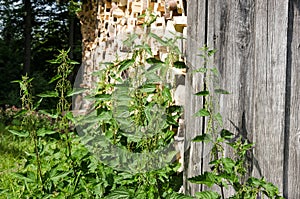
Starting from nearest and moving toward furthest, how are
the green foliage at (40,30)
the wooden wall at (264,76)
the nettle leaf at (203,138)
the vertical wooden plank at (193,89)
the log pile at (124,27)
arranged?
1. the nettle leaf at (203,138)
2. the wooden wall at (264,76)
3. the vertical wooden plank at (193,89)
4. the log pile at (124,27)
5. the green foliage at (40,30)

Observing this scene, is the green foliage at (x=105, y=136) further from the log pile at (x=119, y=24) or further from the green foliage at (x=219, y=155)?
the log pile at (x=119, y=24)

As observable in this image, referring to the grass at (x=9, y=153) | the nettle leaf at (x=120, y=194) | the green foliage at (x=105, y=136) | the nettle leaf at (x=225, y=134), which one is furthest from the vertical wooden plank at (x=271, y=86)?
the grass at (x=9, y=153)

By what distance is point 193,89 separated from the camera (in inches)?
83.4

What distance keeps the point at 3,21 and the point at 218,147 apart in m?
12.2

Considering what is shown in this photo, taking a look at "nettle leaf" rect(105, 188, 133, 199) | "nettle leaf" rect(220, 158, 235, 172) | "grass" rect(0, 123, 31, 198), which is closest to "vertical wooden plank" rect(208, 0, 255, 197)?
"nettle leaf" rect(220, 158, 235, 172)

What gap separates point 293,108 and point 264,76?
0.65 feet

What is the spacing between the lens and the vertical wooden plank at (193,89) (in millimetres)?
2064

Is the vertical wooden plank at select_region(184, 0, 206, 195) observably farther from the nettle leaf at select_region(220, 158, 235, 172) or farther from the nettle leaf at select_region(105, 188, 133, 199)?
the nettle leaf at select_region(105, 188, 133, 199)

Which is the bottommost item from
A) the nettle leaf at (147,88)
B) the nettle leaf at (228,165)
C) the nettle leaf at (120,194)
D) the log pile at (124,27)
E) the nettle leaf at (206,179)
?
the nettle leaf at (120,194)

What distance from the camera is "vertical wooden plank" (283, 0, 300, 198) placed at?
1942 millimetres

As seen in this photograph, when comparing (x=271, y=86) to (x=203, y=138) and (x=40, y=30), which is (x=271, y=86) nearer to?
(x=203, y=138)

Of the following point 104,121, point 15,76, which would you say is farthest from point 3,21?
point 104,121

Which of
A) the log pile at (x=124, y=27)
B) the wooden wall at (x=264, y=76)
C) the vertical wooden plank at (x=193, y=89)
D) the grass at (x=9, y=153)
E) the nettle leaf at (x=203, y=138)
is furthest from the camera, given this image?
the grass at (x=9, y=153)

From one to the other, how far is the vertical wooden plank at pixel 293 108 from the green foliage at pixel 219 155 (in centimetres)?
10
